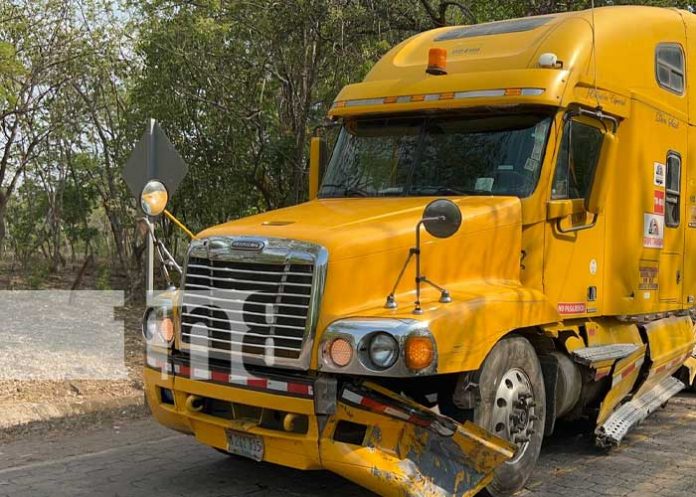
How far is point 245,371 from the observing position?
4.88 metres

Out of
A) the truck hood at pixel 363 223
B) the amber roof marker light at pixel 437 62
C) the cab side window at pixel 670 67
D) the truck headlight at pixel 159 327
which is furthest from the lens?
the cab side window at pixel 670 67

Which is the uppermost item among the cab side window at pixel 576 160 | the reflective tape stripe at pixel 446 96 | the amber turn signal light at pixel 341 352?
the reflective tape stripe at pixel 446 96

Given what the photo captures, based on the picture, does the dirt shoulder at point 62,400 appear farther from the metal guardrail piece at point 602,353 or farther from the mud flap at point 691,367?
the mud flap at point 691,367

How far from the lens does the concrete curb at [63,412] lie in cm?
778

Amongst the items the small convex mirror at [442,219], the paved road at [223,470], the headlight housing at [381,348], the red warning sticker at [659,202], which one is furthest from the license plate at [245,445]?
the red warning sticker at [659,202]

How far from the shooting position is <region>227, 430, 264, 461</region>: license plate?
192 inches

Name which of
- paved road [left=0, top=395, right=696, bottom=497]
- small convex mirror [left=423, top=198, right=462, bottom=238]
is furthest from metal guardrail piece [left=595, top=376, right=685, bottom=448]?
small convex mirror [left=423, top=198, right=462, bottom=238]

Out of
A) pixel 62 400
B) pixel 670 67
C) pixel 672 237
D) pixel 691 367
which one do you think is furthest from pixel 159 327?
pixel 691 367

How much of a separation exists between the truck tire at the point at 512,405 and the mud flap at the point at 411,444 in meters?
0.26

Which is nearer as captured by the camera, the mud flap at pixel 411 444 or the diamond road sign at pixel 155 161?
the mud flap at pixel 411 444

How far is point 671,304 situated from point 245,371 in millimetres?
4618

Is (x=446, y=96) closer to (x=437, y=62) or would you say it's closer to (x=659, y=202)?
(x=437, y=62)

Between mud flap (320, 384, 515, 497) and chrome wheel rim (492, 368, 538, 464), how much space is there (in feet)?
1.45

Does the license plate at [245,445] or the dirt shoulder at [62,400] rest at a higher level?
the license plate at [245,445]
